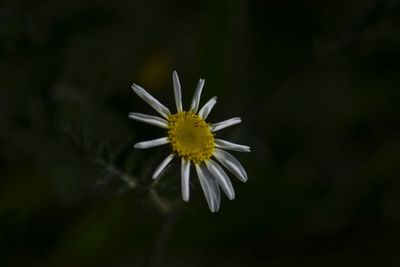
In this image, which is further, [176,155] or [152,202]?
[152,202]

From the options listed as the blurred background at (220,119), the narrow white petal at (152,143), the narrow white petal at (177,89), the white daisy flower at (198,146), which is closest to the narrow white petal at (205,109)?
the white daisy flower at (198,146)

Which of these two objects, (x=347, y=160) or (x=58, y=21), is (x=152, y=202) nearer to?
(x=58, y=21)

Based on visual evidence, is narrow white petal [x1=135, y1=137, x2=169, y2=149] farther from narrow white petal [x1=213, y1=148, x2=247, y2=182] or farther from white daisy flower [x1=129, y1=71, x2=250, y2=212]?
narrow white petal [x1=213, y1=148, x2=247, y2=182]

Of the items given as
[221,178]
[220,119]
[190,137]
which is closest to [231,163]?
[221,178]

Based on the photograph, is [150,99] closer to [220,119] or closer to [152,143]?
[152,143]

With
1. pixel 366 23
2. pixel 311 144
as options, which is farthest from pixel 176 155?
pixel 311 144

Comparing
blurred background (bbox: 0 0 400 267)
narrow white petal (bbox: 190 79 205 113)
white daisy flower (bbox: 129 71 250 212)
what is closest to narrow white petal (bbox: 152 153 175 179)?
white daisy flower (bbox: 129 71 250 212)

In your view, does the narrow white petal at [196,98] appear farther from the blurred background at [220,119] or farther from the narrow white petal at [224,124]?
the blurred background at [220,119]
